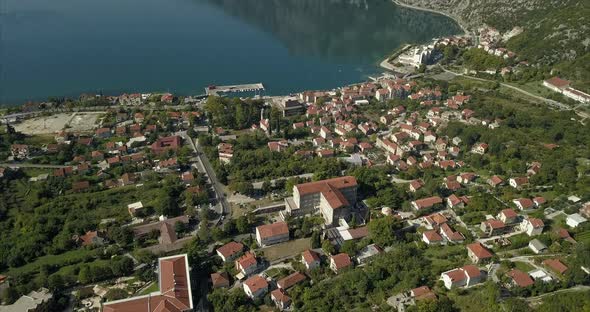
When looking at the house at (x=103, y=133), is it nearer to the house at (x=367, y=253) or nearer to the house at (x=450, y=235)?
the house at (x=367, y=253)

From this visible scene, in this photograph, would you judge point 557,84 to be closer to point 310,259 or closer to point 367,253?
point 367,253

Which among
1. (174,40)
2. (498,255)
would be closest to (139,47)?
(174,40)

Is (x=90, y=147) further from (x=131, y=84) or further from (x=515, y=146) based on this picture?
(x=515, y=146)

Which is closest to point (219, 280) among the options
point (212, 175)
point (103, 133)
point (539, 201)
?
point (212, 175)

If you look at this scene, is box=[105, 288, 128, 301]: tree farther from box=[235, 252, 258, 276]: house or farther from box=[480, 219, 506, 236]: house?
box=[480, 219, 506, 236]: house

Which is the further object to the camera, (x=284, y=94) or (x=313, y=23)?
(x=313, y=23)

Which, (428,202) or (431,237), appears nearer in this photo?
(431,237)

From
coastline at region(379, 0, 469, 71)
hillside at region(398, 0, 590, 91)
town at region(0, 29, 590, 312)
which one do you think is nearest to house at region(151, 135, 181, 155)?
town at region(0, 29, 590, 312)
